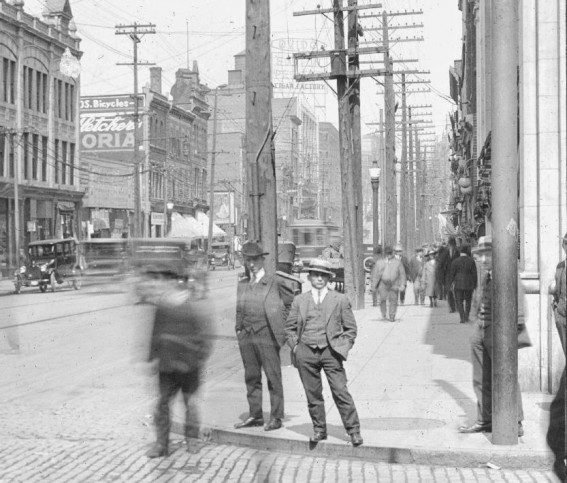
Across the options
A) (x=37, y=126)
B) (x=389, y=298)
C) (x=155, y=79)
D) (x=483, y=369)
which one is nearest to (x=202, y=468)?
(x=483, y=369)

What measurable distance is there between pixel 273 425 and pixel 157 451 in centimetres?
127

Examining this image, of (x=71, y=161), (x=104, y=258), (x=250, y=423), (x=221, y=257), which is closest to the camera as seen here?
(x=250, y=423)

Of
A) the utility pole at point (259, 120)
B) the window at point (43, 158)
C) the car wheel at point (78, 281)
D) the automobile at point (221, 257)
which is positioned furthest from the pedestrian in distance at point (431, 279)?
the automobile at point (221, 257)

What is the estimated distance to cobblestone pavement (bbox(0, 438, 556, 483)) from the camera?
310 inches

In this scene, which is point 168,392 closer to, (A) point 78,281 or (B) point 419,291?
(B) point 419,291

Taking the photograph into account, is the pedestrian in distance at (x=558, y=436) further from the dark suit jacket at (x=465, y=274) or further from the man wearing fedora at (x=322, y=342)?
the dark suit jacket at (x=465, y=274)

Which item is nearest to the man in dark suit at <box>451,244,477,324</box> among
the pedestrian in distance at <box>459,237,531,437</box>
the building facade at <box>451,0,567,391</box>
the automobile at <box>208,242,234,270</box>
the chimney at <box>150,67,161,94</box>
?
the building facade at <box>451,0,567,391</box>

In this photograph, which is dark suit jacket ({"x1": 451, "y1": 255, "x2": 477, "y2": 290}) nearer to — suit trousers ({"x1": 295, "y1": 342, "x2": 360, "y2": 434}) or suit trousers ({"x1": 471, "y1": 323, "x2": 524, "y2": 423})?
suit trousers ({"x1": 471, "y1": 323, "x2": 524, "y2": 423})

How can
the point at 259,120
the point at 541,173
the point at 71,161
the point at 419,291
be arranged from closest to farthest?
the point at 541,173, the point at 259,120, the point at 419,291, the point at 71,161

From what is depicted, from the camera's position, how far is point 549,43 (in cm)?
1123

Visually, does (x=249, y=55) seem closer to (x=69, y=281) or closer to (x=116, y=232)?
(x=69, y=281)

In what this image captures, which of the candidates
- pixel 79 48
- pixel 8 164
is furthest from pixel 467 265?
pixel 79 48

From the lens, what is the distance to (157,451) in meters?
8.59

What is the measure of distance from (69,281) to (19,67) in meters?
13.6
